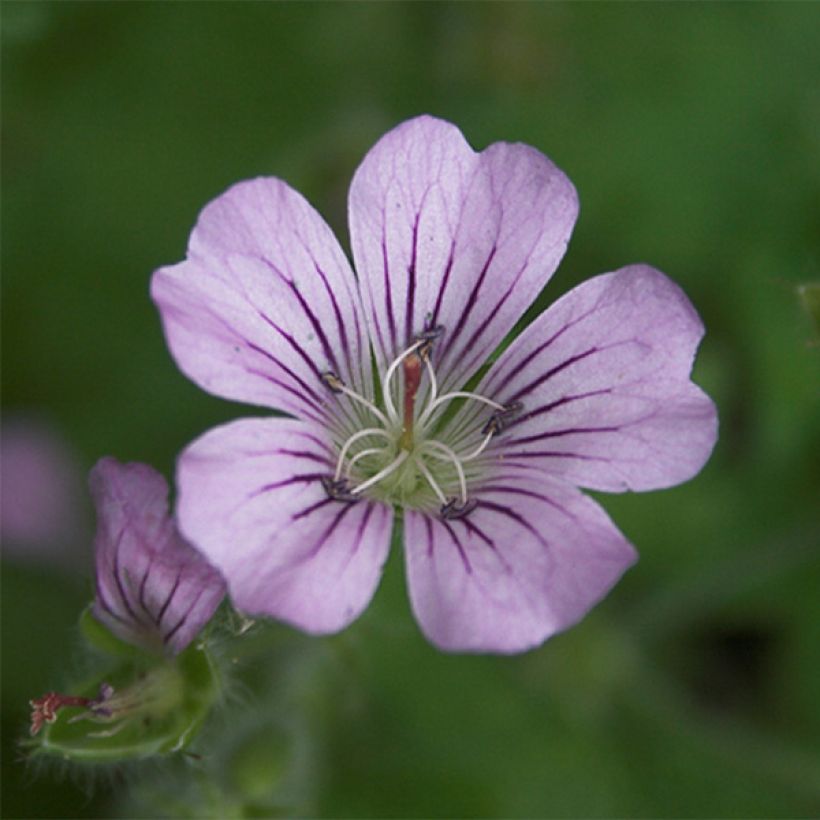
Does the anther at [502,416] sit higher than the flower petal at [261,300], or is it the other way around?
the flower petal at [261,300]

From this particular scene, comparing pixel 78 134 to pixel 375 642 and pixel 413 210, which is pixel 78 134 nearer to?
pixel 375 642

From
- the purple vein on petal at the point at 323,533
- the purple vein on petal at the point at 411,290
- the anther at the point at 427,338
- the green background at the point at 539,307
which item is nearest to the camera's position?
the purple vein on petal at the point at 323,533

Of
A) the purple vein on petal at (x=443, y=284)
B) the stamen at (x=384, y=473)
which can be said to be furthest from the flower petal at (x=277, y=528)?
the purple vein on petal at (x=443, y=284)

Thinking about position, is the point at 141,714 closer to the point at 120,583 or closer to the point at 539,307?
the point at 120,583

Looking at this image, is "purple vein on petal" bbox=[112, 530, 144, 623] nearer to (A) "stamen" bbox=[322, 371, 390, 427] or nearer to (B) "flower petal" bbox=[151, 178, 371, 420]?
(B) "flower petal" bbox=[151, 178, 371, 420]

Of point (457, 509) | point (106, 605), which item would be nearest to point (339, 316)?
point (457, 509)

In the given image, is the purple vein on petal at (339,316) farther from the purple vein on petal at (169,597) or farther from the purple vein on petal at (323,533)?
the purple vein on petal at (169,597)
